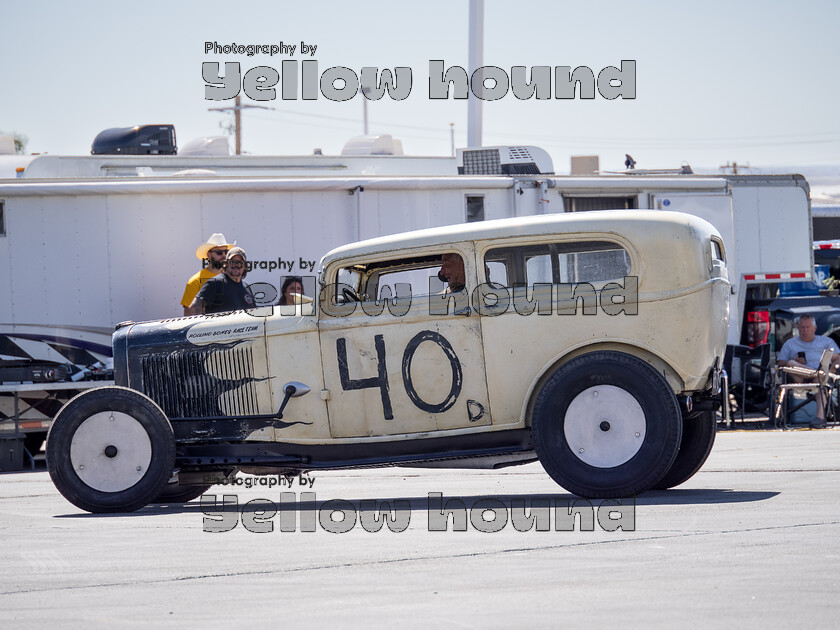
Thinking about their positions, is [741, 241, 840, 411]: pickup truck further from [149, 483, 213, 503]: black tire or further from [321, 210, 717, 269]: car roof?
[149, 483, 213, 503]: black tire

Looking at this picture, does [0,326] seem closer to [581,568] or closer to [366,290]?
[366,290]

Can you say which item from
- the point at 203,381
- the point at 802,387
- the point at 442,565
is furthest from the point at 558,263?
the point at 802,387

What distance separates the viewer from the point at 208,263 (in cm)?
1264

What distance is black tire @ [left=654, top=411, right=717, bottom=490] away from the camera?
804 cm

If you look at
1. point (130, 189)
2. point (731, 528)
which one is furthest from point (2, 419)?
point (731, 528)

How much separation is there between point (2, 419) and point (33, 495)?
3.67m

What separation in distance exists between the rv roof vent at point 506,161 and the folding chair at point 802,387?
4250 millimetres

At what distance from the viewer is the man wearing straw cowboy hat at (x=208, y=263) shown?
440 inches

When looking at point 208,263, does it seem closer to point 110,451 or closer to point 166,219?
point 166,219

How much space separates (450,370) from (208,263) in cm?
575

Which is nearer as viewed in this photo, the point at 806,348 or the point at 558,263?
the point at 558,263

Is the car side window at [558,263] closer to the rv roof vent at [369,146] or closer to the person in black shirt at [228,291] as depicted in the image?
the person in black shirt at [228,291]

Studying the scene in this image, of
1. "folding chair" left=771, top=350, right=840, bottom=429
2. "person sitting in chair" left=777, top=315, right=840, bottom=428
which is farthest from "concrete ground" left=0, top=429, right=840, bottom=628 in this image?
"person sitting in chair" left=777, top=315, right=840, bottom=428

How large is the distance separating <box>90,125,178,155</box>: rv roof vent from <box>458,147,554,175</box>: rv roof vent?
437cm
